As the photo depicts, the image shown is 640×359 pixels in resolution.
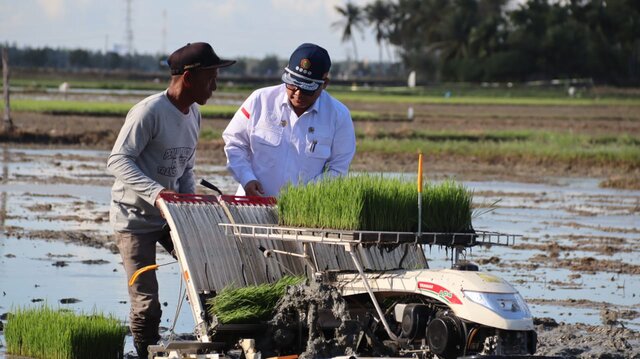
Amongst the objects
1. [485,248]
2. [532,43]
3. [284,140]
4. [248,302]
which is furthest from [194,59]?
[532,43]

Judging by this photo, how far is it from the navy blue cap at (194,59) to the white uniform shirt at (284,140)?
0.43 metres

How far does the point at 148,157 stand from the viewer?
7.40m

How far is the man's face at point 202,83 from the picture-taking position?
7289mm

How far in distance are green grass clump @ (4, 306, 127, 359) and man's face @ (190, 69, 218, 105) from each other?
1.53 meters

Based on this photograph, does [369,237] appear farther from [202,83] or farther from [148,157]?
[148,157]

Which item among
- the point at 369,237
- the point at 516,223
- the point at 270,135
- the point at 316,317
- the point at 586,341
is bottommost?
the point at 516,223

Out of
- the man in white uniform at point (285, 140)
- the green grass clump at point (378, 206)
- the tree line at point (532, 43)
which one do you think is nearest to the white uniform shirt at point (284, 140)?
the man in white uniform at point (285, 140)

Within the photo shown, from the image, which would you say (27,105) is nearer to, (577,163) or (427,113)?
(427,113)

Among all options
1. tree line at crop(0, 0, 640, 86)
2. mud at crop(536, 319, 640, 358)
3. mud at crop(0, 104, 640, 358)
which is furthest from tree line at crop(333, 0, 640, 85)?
mud at crop(536, 319, 640, 358)

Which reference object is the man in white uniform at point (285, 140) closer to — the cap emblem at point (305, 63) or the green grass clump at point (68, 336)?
the cap emblem at point (305, 63)

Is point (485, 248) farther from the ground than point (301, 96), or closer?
closer

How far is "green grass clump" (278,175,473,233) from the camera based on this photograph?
641 cm

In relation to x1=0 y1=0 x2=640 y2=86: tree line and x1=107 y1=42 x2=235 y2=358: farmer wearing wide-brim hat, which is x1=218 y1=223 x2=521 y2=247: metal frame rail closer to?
x1=107 y1=42 x2=235 y2=358: farmer wearing wide-brim hat

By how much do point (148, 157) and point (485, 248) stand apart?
8033 millimetres
